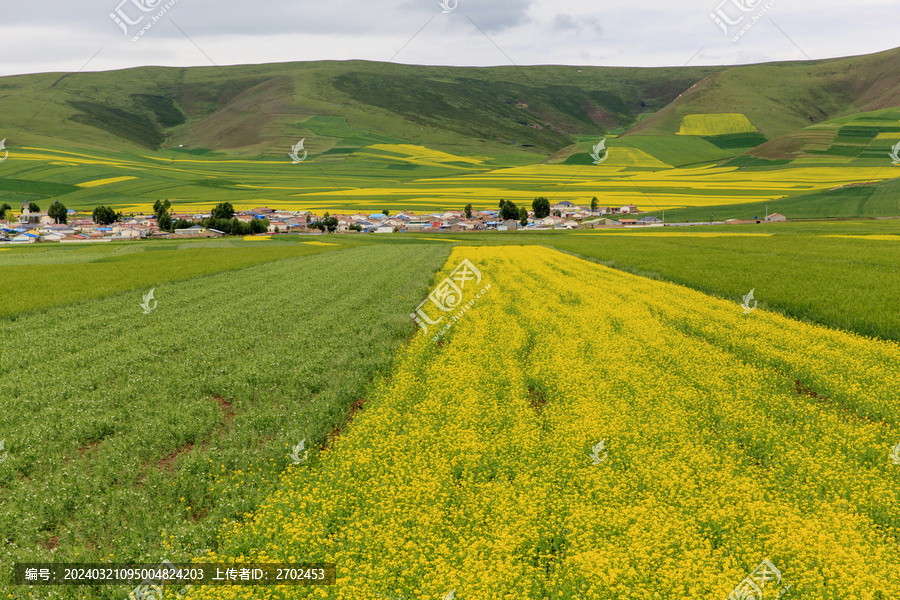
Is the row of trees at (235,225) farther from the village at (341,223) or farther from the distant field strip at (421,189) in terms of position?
the distant field strip at (421,189)

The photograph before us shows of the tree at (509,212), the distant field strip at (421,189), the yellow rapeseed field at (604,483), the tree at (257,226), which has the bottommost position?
the yellow rapeseed field at (604,483)

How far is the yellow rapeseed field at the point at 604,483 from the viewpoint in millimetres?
6137

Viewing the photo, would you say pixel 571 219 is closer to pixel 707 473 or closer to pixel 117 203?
pixel 707 473

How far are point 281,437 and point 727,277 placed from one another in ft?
82.8

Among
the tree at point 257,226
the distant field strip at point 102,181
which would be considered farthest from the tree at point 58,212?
the distant field strip at point 102,181

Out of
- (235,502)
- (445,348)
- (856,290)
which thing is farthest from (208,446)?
(856,290)

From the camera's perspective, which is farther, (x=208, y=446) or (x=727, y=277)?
(x=727, y=277)

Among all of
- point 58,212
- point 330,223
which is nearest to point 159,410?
point 330,223

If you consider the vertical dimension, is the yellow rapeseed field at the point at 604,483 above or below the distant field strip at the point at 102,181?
below

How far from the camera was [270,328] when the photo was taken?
18.9m

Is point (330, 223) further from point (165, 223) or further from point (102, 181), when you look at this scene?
point (102, 181)

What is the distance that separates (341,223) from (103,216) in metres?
54.3

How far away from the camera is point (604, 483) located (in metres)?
7.96

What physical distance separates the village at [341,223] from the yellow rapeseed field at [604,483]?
3585 inches
